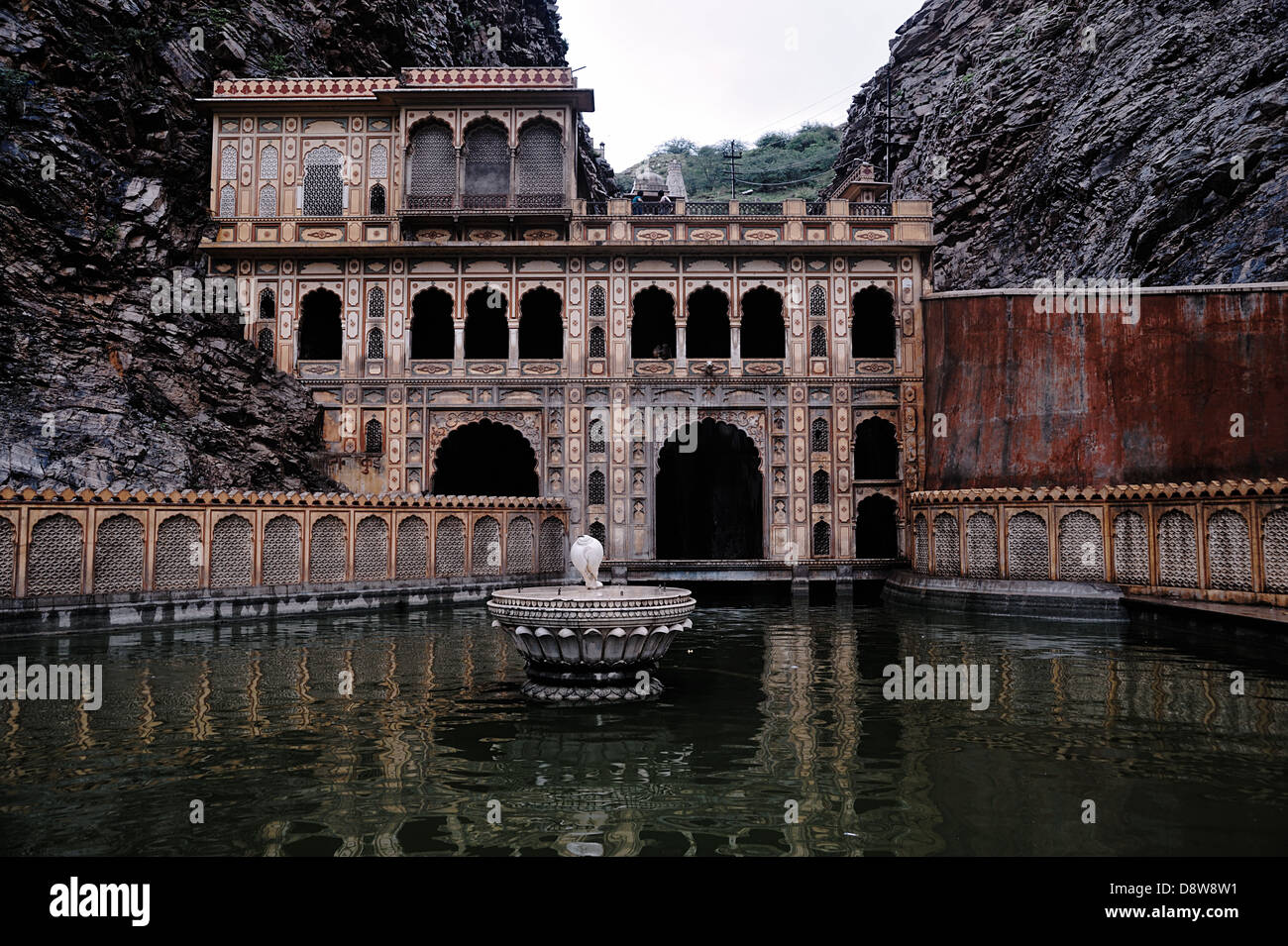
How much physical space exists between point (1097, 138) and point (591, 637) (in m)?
26.7

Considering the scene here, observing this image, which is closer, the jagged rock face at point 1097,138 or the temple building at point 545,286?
the jagged rock face at point 1097,138

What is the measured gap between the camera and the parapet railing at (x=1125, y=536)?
11617mm

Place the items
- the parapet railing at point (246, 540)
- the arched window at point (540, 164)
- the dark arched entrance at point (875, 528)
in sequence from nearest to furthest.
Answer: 1. the parapet railing at point (246, 540)
2. the arched window at point (540, 164)
3. the dark arched entrance at point (875, 528)

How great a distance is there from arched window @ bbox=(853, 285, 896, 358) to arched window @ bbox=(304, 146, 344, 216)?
15.2 m

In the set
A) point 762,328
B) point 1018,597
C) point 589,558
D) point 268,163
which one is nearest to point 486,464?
point 762,328

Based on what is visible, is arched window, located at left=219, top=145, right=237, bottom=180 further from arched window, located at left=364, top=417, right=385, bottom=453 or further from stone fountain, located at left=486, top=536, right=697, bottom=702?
stone fountain, located at left=486, top=536, right=697, bottom=702

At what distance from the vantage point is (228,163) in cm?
2284

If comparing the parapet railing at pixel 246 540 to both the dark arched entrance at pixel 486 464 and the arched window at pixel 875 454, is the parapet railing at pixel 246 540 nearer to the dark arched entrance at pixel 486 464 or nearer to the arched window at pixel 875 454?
the dark arched entrance at pixel 486 464

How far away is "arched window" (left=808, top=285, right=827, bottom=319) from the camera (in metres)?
22.5

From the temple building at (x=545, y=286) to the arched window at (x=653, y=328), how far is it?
3.41m

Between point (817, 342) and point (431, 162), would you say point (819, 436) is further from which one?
point (431, 162)

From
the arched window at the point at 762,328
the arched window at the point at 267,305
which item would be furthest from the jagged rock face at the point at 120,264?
the arched window at the point at 762,328

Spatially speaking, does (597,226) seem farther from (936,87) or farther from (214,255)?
(936,87)

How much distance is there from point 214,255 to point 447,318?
269 inches
